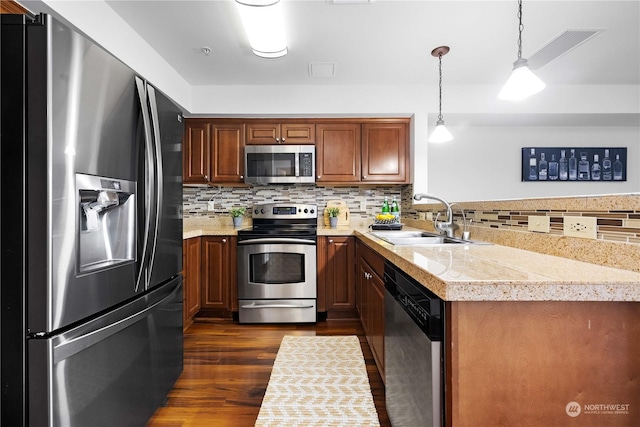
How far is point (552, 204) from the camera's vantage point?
1360 mm

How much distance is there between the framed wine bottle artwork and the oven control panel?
256 cm

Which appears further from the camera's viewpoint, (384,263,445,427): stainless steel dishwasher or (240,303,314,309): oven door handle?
(240,303,314,309): oven door handle

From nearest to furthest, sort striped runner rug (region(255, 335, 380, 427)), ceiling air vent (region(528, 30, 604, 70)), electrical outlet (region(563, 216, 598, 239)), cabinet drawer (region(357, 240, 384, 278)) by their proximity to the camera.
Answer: electrical outlet (region(563, 216, 598, 239)) → striped runner rug (region(255, 335, 380, 427)) → cabinet drawer (region(357, 240, 384, 278)) → ceiling air vent (region(528, 30, 604, 70))

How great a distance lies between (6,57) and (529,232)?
2.03 meters

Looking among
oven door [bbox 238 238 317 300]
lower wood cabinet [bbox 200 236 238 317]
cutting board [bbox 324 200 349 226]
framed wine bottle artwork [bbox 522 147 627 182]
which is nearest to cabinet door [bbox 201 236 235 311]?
lower wood cabinet [bbox 200 236 238 317]

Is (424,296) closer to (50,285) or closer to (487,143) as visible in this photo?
(50,285)

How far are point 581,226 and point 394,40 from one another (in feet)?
6.12

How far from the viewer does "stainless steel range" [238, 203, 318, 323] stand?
9.87 ft

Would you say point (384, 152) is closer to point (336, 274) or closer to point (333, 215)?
point (333, 215)

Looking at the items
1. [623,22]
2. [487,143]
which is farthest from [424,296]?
[487,143]

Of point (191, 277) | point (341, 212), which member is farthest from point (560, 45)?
point (191, 277)

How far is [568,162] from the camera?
3836 millimetres

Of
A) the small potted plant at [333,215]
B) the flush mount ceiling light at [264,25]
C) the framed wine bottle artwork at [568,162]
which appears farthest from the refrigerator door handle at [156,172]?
the framed wine bottle artwork at [568,162]

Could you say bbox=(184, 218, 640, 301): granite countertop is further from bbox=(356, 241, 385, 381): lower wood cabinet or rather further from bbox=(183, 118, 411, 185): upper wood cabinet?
bbox=(183, 118, 411, 185): upper wood cabinet
